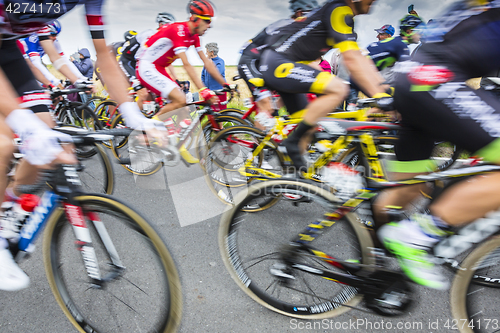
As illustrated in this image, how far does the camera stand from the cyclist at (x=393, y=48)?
15.3 ft

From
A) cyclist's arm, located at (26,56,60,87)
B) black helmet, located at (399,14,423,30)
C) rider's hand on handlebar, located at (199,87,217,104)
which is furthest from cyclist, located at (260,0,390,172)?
cyclist's arm, located at (26,56,60,87)

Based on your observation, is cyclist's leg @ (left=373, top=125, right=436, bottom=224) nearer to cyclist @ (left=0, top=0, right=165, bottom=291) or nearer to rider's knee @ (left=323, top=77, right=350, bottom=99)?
rider's knee @ (left=323, top=77, right=350, bottom=99)

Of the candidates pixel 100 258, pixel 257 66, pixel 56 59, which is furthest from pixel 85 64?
pixel 100 258

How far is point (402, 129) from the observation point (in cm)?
170

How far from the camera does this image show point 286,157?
2.88m

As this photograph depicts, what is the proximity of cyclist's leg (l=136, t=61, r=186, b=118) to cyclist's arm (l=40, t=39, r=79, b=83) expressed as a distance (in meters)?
0.91

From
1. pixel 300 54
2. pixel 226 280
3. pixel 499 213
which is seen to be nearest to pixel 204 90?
pixel 300 54

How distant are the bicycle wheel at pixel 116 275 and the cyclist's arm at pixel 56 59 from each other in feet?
9.76

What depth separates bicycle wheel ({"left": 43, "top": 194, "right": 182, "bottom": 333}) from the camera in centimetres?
133

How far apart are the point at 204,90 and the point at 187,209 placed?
1565 millimetres

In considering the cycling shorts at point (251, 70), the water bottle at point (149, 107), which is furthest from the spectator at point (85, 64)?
the cycling shorts at point (251, 70)

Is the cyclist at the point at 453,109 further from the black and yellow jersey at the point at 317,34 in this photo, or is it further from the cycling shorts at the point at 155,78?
the cycling shorts at the point at 155,78

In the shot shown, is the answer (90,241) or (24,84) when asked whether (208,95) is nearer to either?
(24,84)

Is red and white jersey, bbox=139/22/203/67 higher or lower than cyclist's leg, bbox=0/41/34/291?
higher
